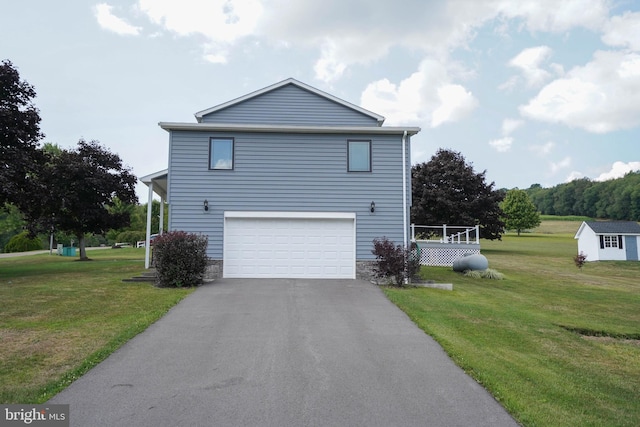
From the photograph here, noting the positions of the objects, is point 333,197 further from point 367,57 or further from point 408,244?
point 367,57

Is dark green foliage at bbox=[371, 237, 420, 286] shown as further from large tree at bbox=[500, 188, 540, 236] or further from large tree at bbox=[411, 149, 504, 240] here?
large tree at bbox=[500, 188, 540, 236]

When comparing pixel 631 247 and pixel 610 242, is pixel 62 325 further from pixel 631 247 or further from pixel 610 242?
pixel 631 247

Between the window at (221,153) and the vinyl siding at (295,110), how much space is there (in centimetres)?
146

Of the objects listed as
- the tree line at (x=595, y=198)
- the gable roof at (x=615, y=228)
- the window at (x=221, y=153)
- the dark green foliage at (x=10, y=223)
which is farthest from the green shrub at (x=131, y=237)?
the tree line at (x=595, y=198)

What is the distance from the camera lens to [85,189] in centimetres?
2217

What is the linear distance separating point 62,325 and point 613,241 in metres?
35.4

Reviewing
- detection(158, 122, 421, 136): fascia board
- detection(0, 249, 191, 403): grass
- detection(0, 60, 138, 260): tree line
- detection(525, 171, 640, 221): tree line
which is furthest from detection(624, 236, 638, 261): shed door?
detection(525, 171, 640, 221): tree line

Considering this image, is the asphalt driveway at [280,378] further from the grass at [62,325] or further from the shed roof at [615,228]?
the shed roof at [615,228]

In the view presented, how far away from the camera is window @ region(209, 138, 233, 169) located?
1320 cm

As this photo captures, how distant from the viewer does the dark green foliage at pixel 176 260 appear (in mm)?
11109

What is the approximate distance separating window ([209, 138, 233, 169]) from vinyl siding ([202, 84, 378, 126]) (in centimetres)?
146

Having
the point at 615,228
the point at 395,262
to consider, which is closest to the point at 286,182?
the point at 395,262

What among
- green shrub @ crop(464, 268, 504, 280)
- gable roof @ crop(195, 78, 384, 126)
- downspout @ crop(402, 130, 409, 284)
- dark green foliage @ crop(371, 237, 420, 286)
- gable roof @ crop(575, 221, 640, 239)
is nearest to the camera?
dark green foliage @ crop(371, 237, 420, 286)

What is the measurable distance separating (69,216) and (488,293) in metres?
22.1
